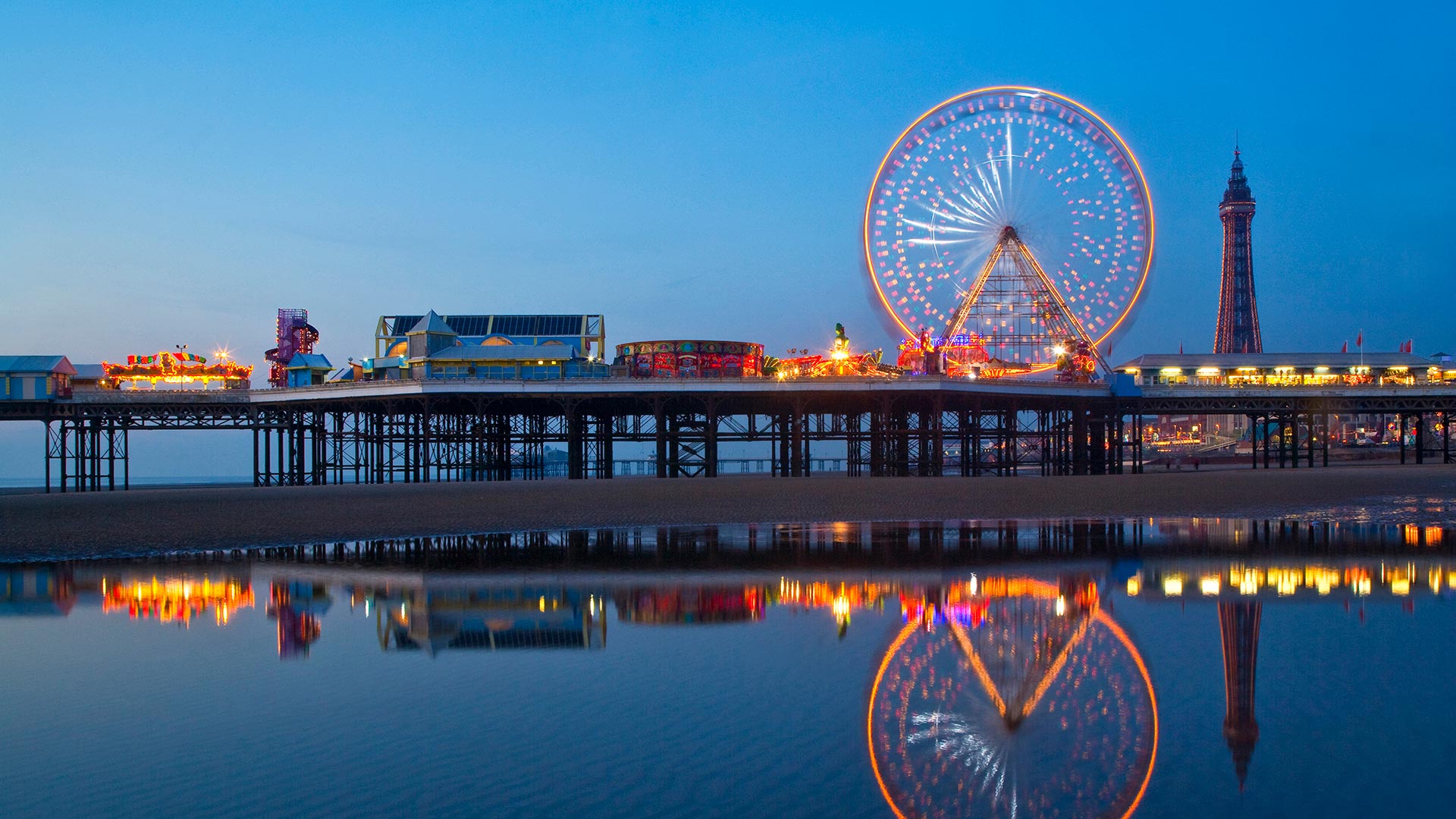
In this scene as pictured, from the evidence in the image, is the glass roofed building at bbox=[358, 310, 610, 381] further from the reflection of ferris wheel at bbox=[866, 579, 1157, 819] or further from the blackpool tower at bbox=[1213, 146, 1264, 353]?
the blackpool tower at bbox=[1213, 146, 1264, 353]

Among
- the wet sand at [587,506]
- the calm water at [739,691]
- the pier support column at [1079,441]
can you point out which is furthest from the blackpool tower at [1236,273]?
the calm water at [739,691]

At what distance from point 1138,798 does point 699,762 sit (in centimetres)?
228

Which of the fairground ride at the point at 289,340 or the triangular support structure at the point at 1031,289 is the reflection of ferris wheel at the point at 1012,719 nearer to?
the triangular support structure at the point at 1031,289

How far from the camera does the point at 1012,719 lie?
21.6 ft

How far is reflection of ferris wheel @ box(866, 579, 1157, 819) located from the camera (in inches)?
208

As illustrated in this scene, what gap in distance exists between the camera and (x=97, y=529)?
1878 centimetres

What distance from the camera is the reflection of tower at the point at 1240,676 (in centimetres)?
596

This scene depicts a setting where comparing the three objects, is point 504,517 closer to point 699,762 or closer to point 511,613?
point 511,613

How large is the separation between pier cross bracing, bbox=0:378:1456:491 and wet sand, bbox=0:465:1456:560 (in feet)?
26.8

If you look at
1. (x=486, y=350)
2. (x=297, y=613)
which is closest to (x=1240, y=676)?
(x=297, y=613)

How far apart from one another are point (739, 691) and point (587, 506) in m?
17.2

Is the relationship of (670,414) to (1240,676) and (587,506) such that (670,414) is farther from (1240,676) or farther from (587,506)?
(1240,676)

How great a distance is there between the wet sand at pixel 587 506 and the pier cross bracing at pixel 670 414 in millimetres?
8159

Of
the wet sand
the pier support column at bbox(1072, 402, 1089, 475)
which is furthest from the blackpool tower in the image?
the wet sand
